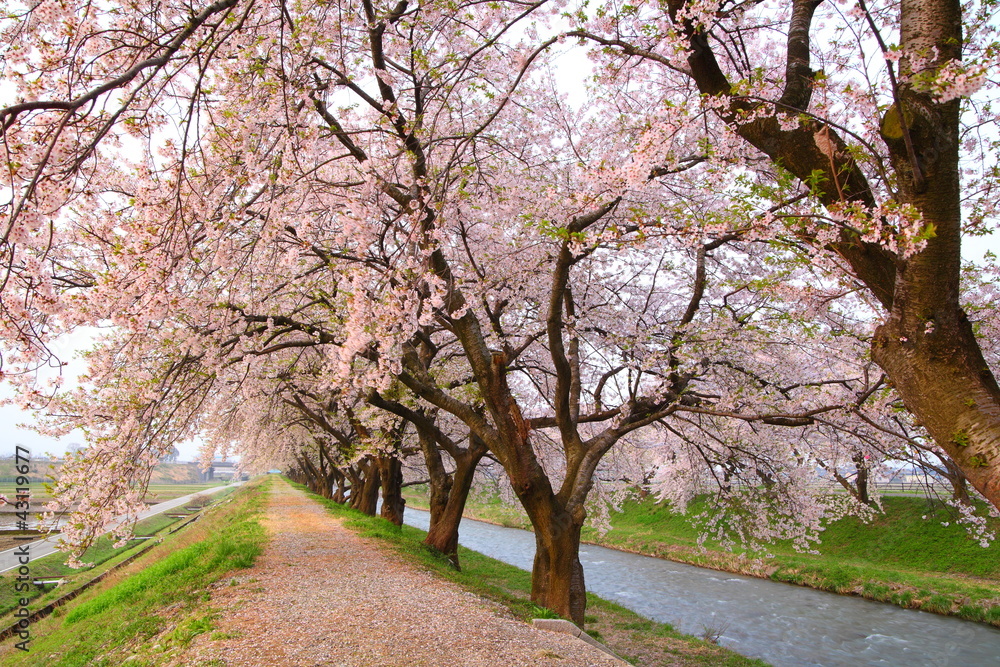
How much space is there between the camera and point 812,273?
6.23 m

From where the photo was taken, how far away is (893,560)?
19172mm

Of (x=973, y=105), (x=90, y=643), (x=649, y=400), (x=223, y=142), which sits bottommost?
(x=90, y=643)

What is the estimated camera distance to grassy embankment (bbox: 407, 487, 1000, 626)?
14.6 meters

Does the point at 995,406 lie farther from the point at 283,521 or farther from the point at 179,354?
the point at 283,521

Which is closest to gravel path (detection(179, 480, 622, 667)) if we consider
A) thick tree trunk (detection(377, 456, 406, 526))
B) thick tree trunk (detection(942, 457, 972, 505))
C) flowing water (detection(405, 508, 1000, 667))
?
thick tree trunk (detection(942, 457, 972, 505))

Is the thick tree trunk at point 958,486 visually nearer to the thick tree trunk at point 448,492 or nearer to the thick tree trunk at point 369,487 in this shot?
the thick tree trunk at point 448,492

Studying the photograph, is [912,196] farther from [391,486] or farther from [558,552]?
[391,486]

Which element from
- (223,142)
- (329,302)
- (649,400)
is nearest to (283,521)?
(329,302)

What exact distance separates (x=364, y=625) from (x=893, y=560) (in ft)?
65.2

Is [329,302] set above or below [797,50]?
below

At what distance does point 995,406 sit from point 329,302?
29.3 feet

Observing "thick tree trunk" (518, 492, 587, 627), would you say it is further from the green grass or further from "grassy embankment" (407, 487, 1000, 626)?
the green grass

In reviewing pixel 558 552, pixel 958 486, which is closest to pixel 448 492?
pixel 558 552

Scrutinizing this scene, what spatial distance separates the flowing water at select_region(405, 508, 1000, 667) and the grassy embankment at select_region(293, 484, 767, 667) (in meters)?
1.48
